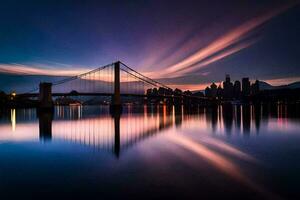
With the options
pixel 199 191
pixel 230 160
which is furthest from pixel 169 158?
pixel 199 191

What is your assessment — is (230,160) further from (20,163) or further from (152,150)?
(20,163)

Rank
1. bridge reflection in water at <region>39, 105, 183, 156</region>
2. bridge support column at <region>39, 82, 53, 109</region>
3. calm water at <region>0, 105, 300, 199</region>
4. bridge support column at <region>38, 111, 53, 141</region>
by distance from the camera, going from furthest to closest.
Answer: bridge support column at <region>39, 82, 53, 109</region> < bridge support column at <region>38, 111, 53, 141</region> < bridge reflection in water at <region>39, 105, 183, 156</region> < calm water at <region>0, 105, 300, 199</region>

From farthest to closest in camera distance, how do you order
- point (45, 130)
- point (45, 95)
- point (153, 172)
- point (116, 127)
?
point (45, 95)
point (116, 127)
point (45, 130)
point (153, 172)

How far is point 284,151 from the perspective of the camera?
12023 millimetres

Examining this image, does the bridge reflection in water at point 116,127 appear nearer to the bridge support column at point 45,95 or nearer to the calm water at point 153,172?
the calm water at point 153,172

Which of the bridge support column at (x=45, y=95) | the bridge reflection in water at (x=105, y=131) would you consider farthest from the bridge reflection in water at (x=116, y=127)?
the bridge support column at (x=45, y=95)

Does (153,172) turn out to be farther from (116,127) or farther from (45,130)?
(116,127)

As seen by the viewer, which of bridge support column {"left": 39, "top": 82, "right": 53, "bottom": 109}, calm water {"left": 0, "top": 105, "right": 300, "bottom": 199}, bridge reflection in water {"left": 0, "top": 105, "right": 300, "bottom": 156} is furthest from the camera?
bridge support column {"left": 39, "top": 82, "right": 53, "bottom": 109}

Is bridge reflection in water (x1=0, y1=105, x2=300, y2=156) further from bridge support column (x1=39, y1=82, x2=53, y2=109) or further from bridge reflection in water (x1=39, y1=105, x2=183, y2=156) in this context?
bridge support column (x1=39, y1=82, x2=53, y2=109)

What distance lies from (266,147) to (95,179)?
328 inches

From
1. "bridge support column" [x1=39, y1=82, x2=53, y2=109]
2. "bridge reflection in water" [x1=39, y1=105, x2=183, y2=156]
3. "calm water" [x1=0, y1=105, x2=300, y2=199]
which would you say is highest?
"bridge support column" [x1=39, y1=82, x2=53, y2=109]

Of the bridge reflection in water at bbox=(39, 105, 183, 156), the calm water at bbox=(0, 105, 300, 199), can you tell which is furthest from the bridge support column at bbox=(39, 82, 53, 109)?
the calm water at bbox=(0, 105, 300, 199)

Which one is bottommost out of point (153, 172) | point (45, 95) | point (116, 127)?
point (116, 127)

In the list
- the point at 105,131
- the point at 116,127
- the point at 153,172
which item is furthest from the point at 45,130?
the point at 153,172
